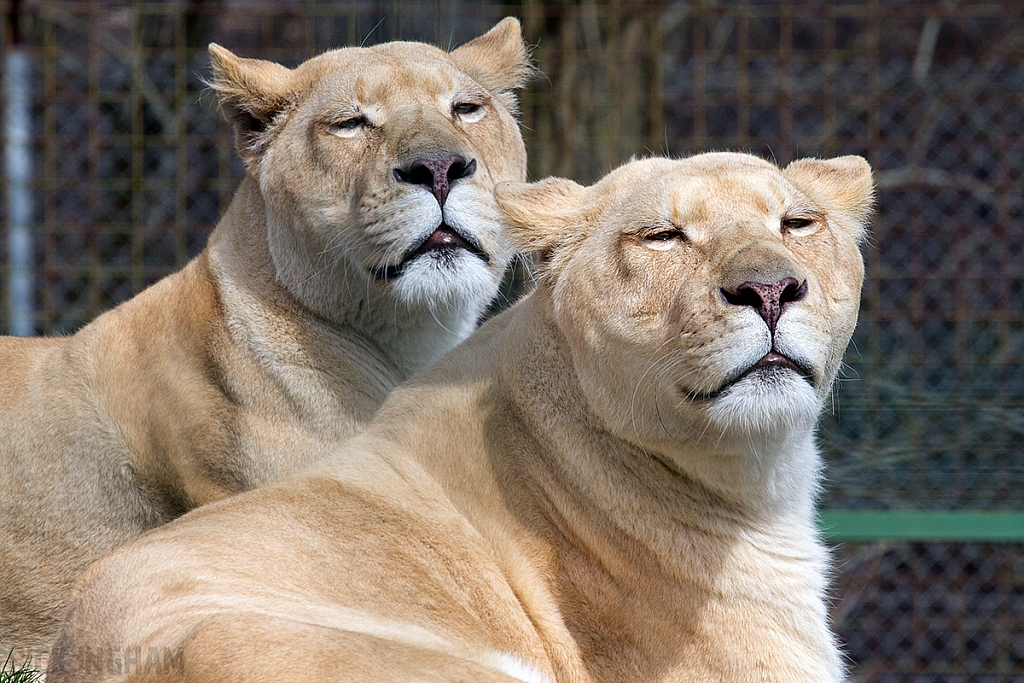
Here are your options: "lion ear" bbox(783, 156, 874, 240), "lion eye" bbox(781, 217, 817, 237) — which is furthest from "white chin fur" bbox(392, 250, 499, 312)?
"lion eye" bbox(781, 217, 817, 237)

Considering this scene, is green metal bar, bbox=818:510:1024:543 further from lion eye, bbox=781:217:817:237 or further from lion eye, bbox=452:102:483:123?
lion eye, bbox=781:217:817:237

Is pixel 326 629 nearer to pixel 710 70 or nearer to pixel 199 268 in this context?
pixel 199 268

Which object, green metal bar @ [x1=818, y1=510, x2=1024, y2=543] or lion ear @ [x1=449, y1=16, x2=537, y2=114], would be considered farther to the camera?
green metal bar @ [x1=818, y1=510, x2=1024, y2=543]

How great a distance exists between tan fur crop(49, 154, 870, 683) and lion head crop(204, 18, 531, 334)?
71 cm

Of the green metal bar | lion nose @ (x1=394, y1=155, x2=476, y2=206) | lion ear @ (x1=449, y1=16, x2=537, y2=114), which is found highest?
lion ear @ (x1=449, y1=16, x2=537, y2=114)

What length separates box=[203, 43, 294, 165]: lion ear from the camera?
443cm

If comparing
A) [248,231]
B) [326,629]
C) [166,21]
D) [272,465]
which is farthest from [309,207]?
[166,21]

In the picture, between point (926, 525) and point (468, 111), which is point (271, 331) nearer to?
point (468, 111)

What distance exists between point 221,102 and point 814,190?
2.13 m

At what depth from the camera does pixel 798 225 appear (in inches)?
121

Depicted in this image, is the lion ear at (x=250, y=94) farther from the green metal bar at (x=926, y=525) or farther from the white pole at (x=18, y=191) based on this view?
the white pole at (x=18, y=191)

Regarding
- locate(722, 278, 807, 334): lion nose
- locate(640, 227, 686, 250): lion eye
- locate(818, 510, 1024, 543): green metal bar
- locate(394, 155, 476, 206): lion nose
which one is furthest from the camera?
locate(818, 510, 1024, 543): green metal bar

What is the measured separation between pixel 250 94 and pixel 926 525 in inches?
187

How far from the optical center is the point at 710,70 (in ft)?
35.5
